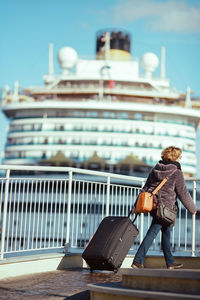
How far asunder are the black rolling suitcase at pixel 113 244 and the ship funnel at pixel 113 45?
3742 cm

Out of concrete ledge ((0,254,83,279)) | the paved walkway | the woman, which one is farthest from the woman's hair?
concrete ledge ((0,254,83,279))

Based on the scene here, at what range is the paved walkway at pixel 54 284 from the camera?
5.66 metres

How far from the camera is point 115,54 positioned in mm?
45125

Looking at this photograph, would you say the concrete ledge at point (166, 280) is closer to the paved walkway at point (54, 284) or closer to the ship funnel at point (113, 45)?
the paved walkway at point (54, 284)

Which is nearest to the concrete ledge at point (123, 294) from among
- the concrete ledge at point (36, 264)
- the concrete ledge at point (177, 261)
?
the concrete ledge at point (36, 264)

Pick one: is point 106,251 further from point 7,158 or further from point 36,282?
point 7,158

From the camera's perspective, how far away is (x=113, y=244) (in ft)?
21.7

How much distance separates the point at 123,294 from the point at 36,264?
2743 mm

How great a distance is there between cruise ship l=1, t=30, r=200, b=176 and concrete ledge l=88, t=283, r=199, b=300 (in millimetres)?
31791

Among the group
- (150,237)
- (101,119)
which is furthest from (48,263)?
(101,119)

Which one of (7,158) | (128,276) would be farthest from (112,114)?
(128,276)

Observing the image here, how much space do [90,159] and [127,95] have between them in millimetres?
5225

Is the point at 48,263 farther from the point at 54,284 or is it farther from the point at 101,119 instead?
the point at 101,119

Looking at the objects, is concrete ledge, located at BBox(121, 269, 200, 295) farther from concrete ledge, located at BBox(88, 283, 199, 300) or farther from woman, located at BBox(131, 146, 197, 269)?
woman, located at BBox(131, 146, 197, 269)
